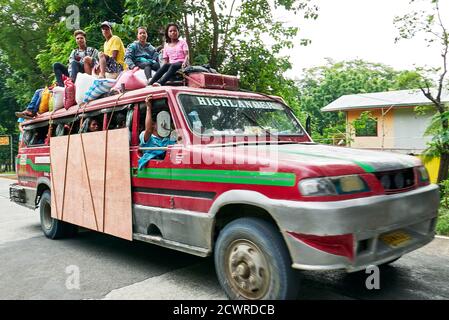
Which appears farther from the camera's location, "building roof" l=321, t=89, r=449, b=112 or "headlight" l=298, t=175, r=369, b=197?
"building roof" l=321, t=89, r=449, b=112

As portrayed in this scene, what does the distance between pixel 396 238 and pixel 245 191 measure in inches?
54.2

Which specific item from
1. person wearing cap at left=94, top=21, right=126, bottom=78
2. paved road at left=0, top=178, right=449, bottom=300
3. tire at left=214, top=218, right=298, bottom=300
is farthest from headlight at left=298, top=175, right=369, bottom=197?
person wearing cap at left=94, top=21, right=126, bottom=78

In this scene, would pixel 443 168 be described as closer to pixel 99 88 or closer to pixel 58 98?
pixel 99 88

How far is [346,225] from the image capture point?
315 cm

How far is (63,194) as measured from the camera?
248 inches

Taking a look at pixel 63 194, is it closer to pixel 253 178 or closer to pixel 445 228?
pixel 253 178

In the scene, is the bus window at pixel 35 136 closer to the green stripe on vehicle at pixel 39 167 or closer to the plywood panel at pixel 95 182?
the green stripe on vehicle at pixel 39 167

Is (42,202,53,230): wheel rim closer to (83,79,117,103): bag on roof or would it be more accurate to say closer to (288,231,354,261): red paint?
(83,79,117,103): bag on roof

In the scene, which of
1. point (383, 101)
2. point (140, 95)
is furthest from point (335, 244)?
point (383, 101)

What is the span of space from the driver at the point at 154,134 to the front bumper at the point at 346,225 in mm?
1707

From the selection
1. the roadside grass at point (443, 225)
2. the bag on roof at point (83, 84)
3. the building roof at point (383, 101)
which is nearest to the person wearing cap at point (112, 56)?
the bag on roof at point (83, 84)

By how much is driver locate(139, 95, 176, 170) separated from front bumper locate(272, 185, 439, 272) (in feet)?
5.60

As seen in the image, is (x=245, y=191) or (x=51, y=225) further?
(x=51, y=225)

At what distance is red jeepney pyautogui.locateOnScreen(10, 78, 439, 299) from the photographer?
3.21 meters
